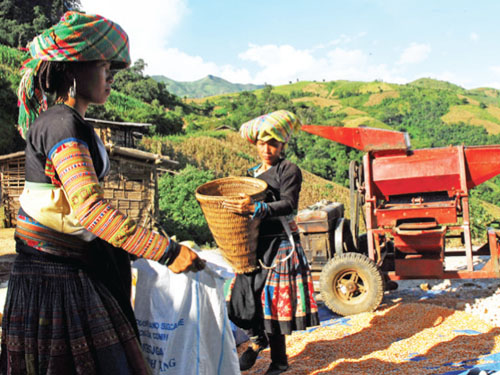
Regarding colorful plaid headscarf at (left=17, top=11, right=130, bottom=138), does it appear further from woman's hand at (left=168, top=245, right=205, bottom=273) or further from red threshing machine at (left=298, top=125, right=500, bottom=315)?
red threshing machine at (left=298, top=125, right=500, bottom=315)

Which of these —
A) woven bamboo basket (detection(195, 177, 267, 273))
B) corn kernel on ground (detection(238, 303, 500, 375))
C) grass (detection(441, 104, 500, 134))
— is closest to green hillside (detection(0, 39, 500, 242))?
grass (detection(441, 104, 500, 134))

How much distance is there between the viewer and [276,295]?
303 centimetres

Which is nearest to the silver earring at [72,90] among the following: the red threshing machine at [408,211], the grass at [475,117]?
the red threshing machine at [408,211]

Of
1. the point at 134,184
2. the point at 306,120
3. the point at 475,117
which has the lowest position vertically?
the point at 134,184

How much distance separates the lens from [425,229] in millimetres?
5598

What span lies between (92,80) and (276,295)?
6.44 ft

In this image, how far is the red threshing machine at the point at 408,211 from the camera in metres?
5.43

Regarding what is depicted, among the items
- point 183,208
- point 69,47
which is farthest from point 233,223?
point 183,208

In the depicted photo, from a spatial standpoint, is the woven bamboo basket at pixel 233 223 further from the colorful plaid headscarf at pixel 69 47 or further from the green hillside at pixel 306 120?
the green hillside at pixel 306 120

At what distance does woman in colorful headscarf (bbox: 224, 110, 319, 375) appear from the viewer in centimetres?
301

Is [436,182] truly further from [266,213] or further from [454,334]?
[266,213]

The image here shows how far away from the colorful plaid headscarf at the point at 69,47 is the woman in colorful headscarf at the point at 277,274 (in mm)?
1519

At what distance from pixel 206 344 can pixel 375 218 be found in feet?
13.5

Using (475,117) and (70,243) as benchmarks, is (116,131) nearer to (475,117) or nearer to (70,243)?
(70,243)
